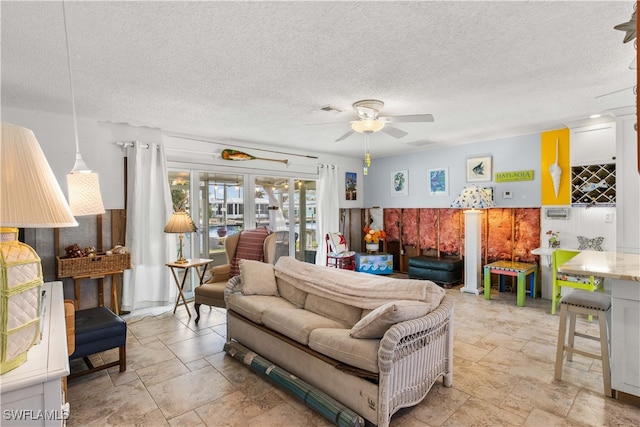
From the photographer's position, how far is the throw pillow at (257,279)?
325 centimetres

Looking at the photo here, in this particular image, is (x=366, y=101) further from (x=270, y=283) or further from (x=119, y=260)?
(x=119, y=260)

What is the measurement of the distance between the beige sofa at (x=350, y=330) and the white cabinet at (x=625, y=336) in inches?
42.5

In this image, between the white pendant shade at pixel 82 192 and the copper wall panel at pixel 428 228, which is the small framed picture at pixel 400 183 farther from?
the white pendant shade at pixel 82 192

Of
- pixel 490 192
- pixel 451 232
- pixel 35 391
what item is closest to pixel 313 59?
pixel 35 391

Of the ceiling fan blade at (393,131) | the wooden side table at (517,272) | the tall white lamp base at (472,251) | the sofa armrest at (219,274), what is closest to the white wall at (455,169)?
the tall white lamp base at (472,251)

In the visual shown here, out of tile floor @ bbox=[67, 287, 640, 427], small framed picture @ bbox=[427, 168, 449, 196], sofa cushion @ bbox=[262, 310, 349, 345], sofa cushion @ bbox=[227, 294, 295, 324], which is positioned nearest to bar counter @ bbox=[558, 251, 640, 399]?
tile floor @ bbox=[67, 287, 640, 427]

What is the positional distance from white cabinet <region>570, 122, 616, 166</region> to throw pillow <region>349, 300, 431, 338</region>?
3.66 metres

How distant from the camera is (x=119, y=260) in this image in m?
3.91

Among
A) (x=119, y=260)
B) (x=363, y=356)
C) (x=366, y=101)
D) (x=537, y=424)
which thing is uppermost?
(x=366, y=101)

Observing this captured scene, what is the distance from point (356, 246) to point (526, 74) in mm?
5087

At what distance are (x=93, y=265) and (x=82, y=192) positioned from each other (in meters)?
1.71

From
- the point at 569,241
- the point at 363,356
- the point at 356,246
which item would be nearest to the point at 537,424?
the point at 363,356

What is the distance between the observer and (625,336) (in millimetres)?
2258

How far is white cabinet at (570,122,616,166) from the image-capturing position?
4082 mm
